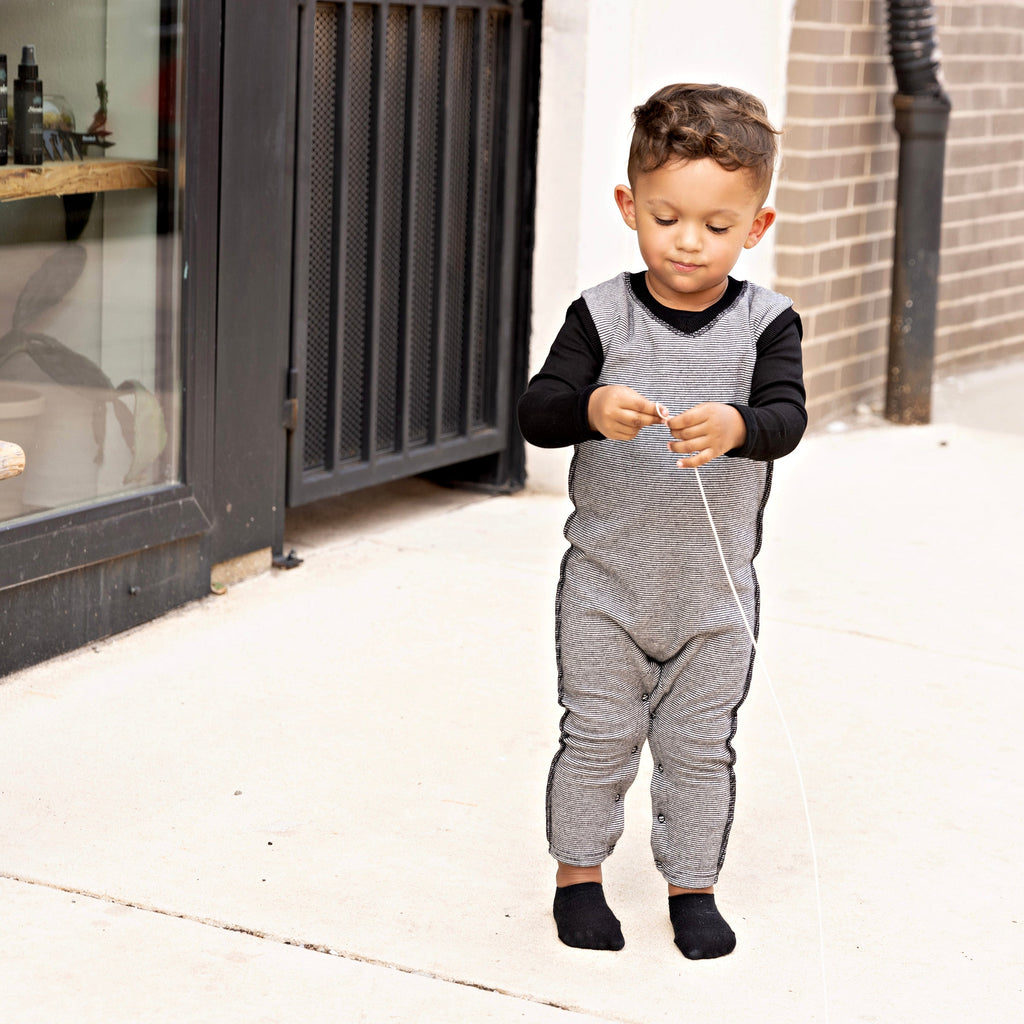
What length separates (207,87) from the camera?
413cm

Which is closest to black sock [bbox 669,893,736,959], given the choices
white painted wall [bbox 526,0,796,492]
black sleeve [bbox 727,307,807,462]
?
black sleeve [bbox 727,307,807,462]

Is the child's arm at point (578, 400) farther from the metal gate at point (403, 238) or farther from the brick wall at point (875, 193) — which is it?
the brick wall at point (875, 193)

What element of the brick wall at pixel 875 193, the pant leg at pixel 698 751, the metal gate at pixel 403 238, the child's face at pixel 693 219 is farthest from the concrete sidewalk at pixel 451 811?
the brick wall at pixel 875 193

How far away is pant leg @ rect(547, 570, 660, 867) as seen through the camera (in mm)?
2629

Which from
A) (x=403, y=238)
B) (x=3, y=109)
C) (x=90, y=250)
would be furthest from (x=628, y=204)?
(x=403, y=238)

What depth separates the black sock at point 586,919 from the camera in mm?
2693

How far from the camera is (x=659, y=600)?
261 centimetres

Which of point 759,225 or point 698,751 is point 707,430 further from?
point 698,751

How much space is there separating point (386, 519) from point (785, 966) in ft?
9.69

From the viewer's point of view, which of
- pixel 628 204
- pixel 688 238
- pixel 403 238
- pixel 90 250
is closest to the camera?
pixel 688 238

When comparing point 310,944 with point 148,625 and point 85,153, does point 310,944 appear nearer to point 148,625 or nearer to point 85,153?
point 148,625

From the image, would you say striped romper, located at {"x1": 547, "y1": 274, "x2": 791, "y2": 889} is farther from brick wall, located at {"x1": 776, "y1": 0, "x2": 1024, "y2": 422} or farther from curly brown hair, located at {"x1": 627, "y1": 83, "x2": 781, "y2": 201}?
brick wall, located at {"x1": 776, "y1": 0, "x2": 1024, "y2": 422}

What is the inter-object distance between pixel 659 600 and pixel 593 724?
0.23m

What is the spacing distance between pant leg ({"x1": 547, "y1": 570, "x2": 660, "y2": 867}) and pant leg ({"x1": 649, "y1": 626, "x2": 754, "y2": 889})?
0.04m
